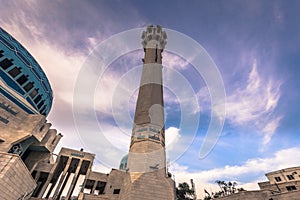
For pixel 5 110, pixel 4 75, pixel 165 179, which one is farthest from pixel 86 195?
pixel 4 75

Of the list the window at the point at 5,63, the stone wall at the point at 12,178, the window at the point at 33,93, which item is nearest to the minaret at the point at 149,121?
the stone wall at the point at 12,178

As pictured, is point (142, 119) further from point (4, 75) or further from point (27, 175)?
point (4, 75)

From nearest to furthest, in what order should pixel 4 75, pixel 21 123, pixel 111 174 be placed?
1. pixel 21 123
2. pixel 4 75
3. pixel 111 174

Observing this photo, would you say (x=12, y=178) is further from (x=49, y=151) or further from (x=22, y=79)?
(x=22, y=79)

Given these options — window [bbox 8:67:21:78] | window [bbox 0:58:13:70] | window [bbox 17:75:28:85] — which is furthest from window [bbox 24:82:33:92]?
window [bbox 0:58:13:70]

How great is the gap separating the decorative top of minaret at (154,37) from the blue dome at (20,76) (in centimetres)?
2711

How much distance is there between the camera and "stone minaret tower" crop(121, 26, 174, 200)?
20.7 meters

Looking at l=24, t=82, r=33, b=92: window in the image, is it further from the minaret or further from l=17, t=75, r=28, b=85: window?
the minaret

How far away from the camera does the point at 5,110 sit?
2048 cm

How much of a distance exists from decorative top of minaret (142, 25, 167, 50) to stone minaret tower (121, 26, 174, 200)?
623 cm

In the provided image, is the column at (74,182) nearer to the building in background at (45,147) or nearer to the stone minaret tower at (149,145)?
the building in background at (45,147)

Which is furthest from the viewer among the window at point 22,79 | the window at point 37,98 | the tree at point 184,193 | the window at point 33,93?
the tree at point 184,193

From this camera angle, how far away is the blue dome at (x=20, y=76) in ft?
77.1

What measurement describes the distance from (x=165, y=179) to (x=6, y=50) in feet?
92.0
